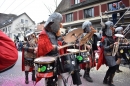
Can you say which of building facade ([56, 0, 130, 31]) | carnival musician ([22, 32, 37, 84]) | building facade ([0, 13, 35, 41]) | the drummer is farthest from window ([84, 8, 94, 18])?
building facade ([0, 13, 35, 41])

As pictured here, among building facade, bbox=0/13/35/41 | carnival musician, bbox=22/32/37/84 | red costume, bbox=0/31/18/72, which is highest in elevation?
building facade, bbox=0/13/35/41

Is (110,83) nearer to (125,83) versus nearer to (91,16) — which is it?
(125,83)

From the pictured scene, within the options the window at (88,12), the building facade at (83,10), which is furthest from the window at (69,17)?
the window at (88,12)

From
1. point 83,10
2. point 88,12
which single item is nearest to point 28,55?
point 88,12

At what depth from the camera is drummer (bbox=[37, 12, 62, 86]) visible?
11.0 feet

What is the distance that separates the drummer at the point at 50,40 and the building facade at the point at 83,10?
16748mm

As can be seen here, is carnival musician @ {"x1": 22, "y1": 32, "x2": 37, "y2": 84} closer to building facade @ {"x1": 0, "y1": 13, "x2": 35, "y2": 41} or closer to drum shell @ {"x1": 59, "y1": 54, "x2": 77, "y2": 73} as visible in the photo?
drum shell @ {"x1": 59, "y1": 54, "x2": 77, "y2": 73}

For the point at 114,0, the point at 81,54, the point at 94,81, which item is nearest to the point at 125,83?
the point at 94,81

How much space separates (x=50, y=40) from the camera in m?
3.48

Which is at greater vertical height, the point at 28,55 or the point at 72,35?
the point at 72,35

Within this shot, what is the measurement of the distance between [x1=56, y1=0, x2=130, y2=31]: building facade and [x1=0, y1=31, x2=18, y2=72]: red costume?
18680mm

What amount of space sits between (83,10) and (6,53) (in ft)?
79.6

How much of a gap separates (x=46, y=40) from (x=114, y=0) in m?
19.0

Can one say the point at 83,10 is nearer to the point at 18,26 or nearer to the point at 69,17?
the point at 69,17
